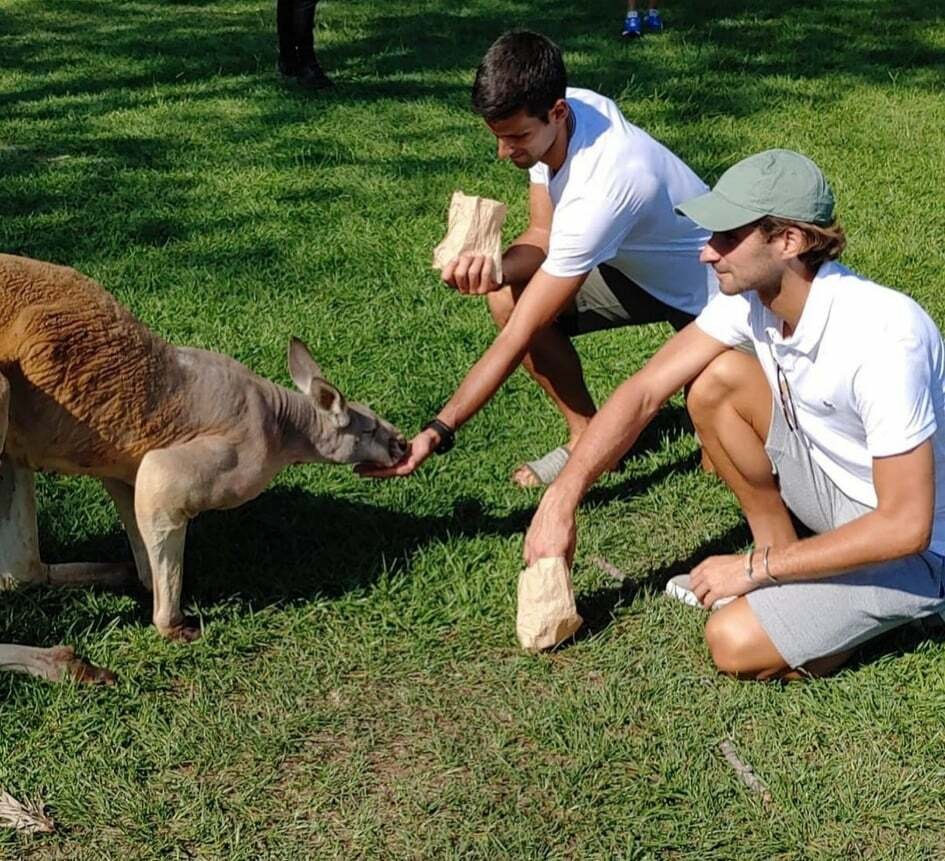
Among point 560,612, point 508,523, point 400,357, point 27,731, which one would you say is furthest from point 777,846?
point 400,357

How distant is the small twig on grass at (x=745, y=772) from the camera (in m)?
3.22

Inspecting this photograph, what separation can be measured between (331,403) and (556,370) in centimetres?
113

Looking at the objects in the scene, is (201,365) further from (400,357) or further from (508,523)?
(400,357)

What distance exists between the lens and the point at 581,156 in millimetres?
4000

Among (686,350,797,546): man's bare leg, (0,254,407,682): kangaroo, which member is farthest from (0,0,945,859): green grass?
(686,350,797,546): man's bare leg

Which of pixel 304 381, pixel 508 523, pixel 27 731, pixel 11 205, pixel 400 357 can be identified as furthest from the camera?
pixel 11 205

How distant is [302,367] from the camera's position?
3.94 m

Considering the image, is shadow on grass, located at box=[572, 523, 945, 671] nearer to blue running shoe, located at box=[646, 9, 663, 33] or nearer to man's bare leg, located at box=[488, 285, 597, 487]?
man's bare leg, located at box=[488, 285, 597, 487]

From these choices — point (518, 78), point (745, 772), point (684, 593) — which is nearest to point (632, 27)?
point (518, 78)

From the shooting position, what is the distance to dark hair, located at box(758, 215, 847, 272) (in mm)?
3098

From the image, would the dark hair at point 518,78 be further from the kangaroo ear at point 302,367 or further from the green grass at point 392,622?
the green grass at point 392,622

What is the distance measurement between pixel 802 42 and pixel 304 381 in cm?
788

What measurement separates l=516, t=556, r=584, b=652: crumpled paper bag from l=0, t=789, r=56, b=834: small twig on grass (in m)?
1.42

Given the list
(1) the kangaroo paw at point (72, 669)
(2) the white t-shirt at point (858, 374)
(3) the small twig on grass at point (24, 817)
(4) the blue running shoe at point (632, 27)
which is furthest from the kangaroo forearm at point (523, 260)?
(4) the blue running shoe at point (632, 27)
